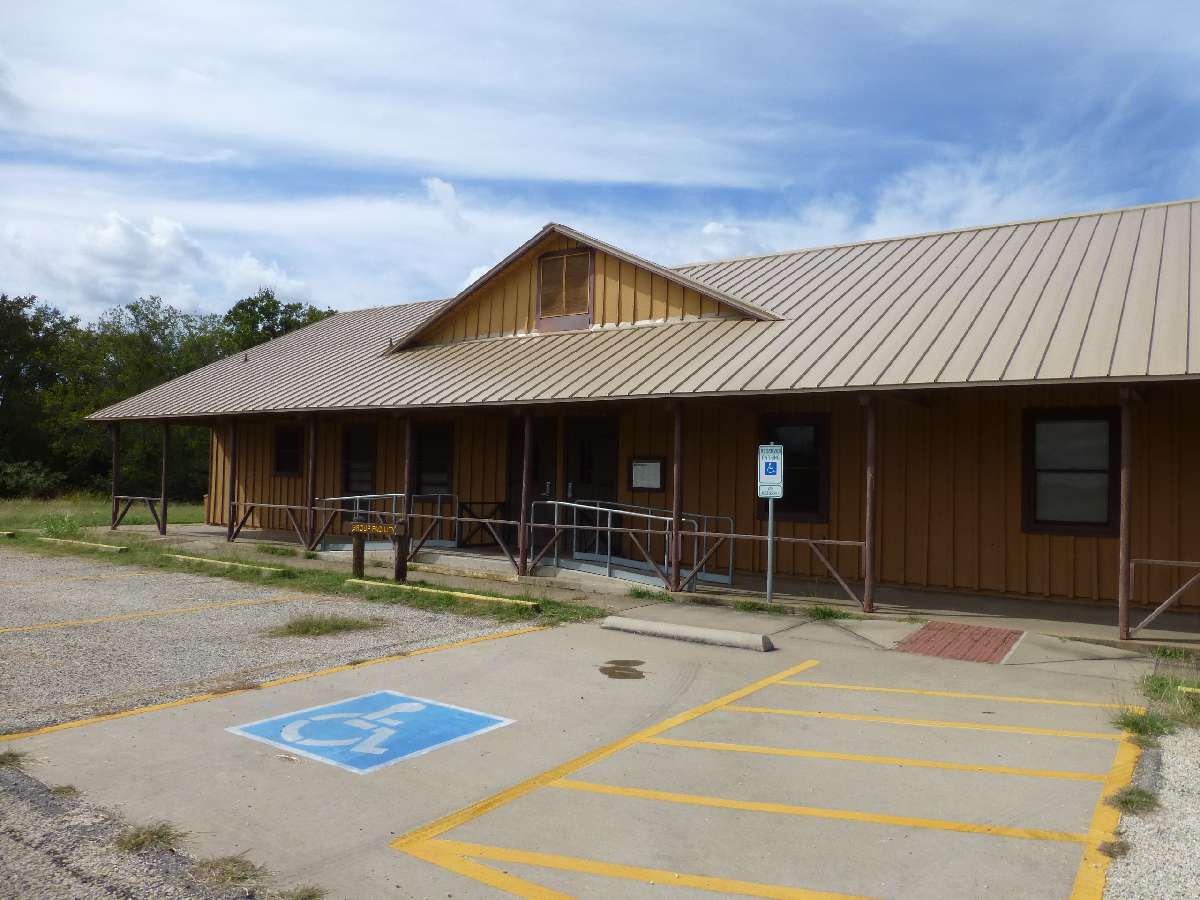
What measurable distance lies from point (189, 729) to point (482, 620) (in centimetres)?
462

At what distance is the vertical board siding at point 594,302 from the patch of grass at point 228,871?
444 inches

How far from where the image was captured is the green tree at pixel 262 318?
50.3 metres

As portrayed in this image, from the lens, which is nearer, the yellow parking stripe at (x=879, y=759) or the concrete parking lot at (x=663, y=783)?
the concrete parking lot at (x=663, y=783)

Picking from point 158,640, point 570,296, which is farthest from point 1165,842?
point 570,296

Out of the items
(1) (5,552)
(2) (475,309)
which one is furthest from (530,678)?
(1) (5,552)

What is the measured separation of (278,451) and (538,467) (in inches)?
318

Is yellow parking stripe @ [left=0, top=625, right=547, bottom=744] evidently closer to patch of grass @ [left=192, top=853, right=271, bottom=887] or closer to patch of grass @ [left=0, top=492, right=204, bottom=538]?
patch of grass @ [left=192, top=853, right=271, bottom=887]

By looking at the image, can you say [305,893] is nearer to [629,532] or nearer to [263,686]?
[263,686]

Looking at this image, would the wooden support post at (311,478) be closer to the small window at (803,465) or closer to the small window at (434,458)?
the small window at (434,458)

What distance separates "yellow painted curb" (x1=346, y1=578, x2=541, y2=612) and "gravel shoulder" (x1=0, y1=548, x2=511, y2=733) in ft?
2.49

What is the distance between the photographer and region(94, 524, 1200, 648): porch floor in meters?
9.76

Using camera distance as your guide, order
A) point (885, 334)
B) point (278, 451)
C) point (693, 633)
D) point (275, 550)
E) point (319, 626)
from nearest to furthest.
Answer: point (693, 633) → point (319, 626) → point (885, 334) → point (275, 550) → point (278, 451)

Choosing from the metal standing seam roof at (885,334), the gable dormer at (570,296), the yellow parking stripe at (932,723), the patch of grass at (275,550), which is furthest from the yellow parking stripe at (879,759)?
the patch of grass at (275,550)

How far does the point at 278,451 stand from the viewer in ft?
69.3
